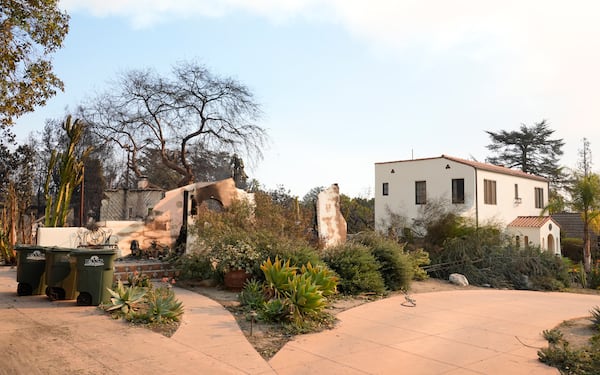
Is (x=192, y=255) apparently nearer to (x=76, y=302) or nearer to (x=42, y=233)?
(x=76, y=302)

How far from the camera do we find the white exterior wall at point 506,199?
26641 mm

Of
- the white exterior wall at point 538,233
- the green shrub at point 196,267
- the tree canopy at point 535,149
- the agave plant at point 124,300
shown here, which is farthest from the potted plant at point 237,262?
the tree canopy at point 535,149

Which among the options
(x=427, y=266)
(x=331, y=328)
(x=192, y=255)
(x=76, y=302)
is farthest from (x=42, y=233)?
(x=427, y=266)

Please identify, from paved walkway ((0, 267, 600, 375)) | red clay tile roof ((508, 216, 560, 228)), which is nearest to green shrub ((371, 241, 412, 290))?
paved walkway ((0, 267, 600, 375))

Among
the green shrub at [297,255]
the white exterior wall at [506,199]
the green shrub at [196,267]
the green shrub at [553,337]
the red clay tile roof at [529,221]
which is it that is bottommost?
the green shrub at [553,337]

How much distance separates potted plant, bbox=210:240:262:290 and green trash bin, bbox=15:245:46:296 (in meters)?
3.66

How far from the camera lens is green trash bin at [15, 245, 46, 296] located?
9570mm

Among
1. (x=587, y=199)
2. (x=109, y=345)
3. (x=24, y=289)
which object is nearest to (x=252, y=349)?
(x=109, y=345)

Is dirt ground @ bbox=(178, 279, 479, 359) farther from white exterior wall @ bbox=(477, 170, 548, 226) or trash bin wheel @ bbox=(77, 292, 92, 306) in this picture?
white exterior wall @ bbox=(477, 170, 548, 226)

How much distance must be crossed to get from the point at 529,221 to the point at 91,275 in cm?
2747

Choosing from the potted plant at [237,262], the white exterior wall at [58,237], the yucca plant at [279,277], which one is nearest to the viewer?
the yucca plant at [279,277]

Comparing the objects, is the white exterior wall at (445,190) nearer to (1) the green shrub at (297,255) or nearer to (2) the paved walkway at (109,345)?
(1) the green shrub at (297,255)

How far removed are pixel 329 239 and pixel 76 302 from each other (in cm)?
971

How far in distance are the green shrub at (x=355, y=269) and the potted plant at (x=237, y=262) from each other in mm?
1962
